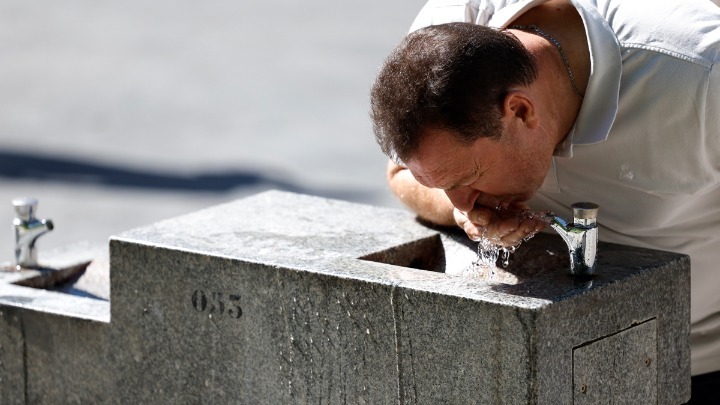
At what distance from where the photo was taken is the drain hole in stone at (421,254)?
136 inches

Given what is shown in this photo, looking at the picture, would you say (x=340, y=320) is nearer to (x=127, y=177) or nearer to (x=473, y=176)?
(x=473, y=176)

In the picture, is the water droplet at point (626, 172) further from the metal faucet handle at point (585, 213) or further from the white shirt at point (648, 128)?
the metal faucet handle at point (585, 213)

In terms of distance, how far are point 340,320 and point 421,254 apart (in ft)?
1.76

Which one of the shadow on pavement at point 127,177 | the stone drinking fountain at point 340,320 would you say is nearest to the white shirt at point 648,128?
the stone drinking fountain at point 340,320

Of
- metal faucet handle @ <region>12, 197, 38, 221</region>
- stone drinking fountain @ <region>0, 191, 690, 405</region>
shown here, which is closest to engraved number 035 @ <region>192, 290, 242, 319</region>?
stone drinking fountain @ <region>0, 191, 690, 405</region>

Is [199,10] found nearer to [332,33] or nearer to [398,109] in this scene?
[332,33]

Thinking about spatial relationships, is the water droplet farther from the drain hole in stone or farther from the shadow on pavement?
the shadow on pavement

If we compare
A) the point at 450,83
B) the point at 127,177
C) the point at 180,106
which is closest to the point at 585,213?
the point at 450,83

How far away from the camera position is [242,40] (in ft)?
38.0

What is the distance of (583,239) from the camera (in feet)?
9.72

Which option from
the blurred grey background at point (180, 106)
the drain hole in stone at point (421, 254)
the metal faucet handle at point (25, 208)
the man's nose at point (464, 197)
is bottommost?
the blurred grey background at point (180, 106)

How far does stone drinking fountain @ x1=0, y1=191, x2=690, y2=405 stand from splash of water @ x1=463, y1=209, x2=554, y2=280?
4cm

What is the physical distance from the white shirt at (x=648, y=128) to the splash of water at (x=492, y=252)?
7.5 inches

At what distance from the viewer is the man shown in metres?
2.95
